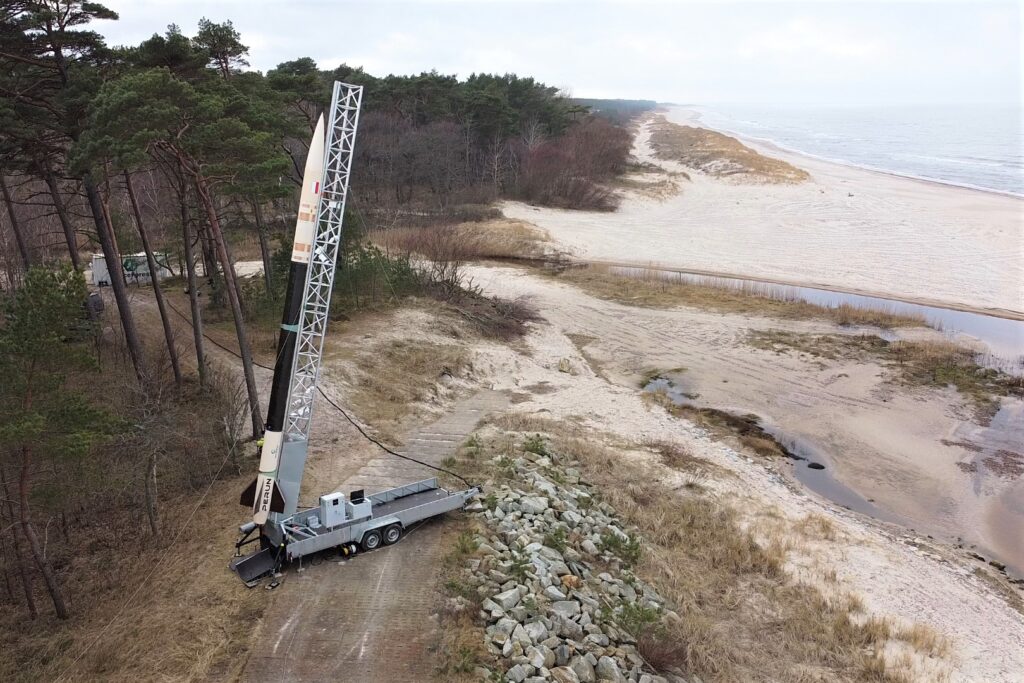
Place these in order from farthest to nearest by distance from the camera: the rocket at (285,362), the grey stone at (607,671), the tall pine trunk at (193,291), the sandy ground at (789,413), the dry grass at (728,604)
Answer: the tall pine trunk at (193,291) < the sandy ground at (789,413) < the dry grass at (728,604) < the rocket at (285,362) < the grey stone at (607,671)

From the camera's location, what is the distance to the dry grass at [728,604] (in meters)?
13.4

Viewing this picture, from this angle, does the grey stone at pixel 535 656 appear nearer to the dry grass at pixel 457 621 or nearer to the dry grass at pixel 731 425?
the dry grass at pixel 457 621

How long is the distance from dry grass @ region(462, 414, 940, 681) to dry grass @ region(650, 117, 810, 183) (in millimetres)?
73810

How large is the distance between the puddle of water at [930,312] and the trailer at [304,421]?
32142 mm

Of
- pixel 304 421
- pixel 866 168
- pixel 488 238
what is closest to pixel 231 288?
pixel 304 421

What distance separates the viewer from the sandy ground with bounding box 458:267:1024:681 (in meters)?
16.0

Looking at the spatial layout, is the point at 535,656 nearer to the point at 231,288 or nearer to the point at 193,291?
the point at 231,288

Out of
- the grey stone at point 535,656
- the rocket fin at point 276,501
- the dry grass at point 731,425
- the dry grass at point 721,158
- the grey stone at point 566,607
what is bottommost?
the dry grass at point 731,425

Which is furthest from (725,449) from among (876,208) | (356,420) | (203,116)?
(876,208)

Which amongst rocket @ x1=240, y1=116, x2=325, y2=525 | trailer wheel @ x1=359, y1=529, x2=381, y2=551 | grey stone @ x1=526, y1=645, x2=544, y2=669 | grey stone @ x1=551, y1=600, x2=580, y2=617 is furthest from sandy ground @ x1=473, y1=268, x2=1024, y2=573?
rocket @ x1=240, y1=116, x2=325, y2=525

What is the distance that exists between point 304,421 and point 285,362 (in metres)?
1.54

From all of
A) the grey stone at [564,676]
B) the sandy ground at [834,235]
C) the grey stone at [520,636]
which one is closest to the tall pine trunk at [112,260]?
the grey stone at [520,636]

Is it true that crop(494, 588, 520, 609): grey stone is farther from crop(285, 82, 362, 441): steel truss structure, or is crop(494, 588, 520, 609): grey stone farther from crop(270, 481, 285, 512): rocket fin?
crop(285, 82, 362, 441): steel truss structure

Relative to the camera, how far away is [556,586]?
13961mm
